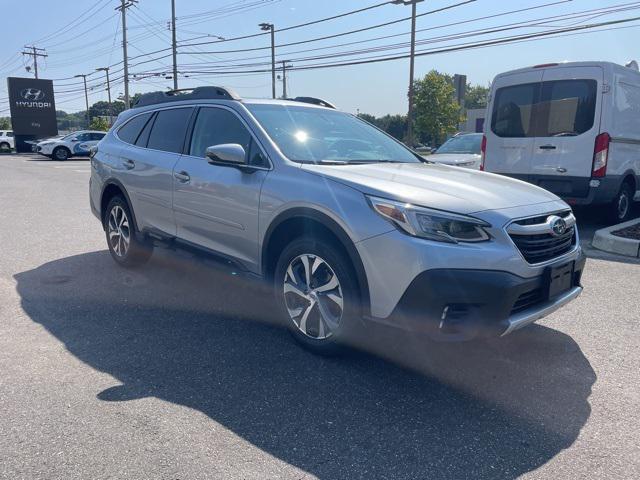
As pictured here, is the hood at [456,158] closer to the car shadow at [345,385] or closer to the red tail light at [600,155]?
the red tail light at [600,155]

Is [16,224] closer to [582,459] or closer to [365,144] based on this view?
[365,144]

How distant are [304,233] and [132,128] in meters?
3.13

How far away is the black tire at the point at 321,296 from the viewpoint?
3.30 meters

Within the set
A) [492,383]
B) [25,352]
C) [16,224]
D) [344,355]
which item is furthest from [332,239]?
[16,224]

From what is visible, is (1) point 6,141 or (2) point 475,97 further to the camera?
(2) point 475,97

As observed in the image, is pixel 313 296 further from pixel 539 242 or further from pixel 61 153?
pixel 61 153

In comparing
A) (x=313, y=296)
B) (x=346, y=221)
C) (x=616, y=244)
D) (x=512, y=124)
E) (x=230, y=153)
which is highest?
(x=512, y=124)

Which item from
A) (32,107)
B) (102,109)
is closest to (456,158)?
(32,107)

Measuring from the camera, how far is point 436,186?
3418 mm

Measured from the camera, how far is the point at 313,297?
11.7ft

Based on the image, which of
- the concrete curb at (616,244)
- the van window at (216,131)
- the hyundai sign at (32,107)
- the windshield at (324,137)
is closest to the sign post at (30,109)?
the hyundai sign at (32,107)

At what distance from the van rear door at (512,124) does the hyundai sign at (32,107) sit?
3628cm

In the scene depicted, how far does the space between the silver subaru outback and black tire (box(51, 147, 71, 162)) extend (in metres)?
27.2

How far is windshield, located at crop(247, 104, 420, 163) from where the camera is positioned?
159 inches
